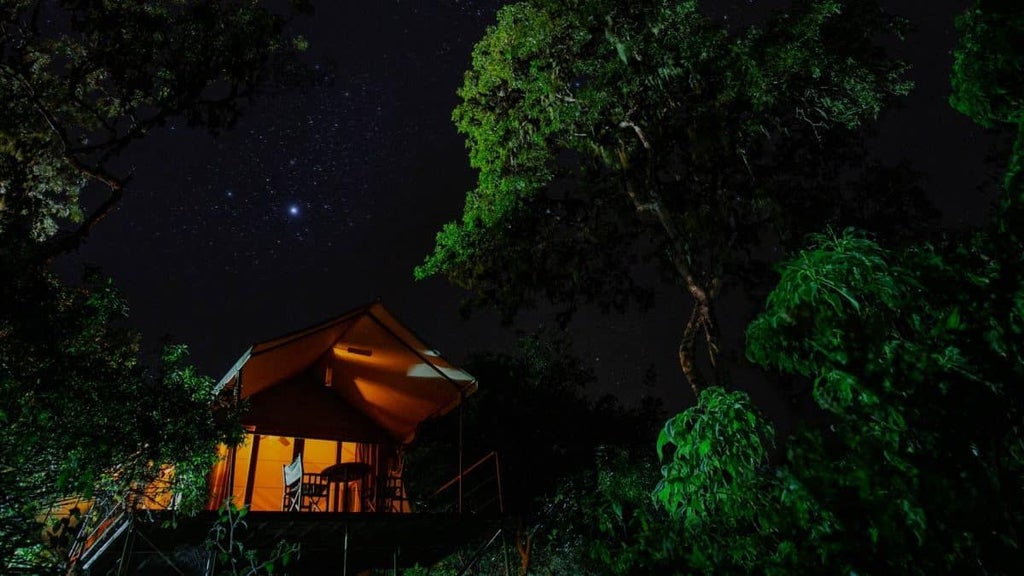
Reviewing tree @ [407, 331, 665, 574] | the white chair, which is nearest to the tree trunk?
tree @ [407, 331, 665, 574]

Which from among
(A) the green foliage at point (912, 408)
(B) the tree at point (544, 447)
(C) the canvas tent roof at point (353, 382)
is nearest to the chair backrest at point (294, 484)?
(C) the canvas tent roof at point (353, 382)

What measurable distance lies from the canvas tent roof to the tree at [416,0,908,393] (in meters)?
3.43

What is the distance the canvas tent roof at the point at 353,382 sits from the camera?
403 inches

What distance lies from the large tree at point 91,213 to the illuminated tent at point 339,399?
128 inches

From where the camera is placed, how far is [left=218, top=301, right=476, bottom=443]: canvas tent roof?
1024 cm

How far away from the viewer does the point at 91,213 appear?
9.14m

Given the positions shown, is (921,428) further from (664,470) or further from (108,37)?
(108,37)

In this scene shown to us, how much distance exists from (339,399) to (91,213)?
5777mm

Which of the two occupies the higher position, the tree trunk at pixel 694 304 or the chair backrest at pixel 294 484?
the tree trunk at pixel 694 304

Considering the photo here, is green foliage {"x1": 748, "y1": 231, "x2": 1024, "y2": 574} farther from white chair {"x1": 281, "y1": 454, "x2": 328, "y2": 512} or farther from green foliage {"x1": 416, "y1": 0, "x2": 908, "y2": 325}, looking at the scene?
green foliage {"x1": 416, "y1": 0, "x2": 908, "y2": 325}

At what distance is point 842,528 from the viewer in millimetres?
1898

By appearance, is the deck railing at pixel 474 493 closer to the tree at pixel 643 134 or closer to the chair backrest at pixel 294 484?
the tree at pixel 643 134

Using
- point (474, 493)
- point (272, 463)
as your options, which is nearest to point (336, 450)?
point (272, 463)

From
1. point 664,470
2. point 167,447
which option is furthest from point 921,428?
point 167,447
